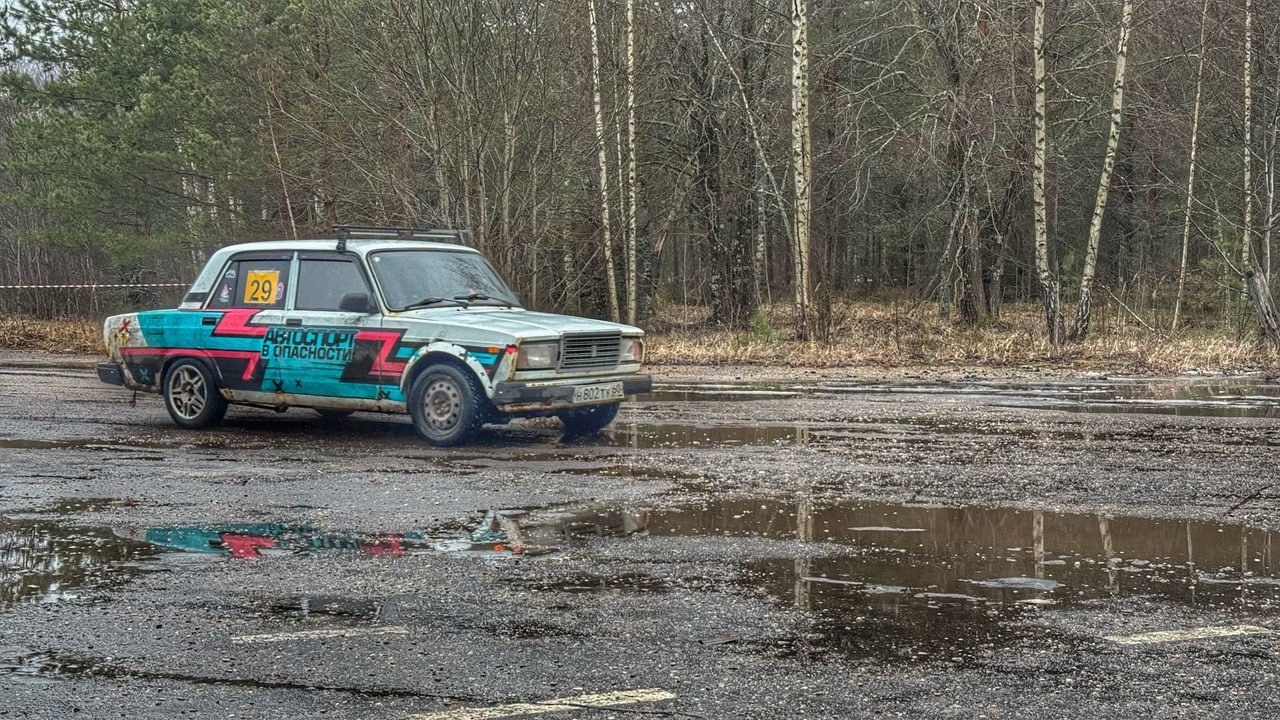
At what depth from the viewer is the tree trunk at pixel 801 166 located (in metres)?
23.1

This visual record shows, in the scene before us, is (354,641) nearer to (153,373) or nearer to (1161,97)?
(153,373)

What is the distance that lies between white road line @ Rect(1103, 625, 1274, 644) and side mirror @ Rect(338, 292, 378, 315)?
310 inches

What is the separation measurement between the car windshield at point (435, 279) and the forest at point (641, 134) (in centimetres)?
956

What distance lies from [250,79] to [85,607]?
83.5ft

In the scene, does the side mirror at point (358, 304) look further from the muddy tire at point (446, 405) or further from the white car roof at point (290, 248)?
the muddy tire at point (446, 405)

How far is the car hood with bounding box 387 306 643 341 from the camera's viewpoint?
1111 cm

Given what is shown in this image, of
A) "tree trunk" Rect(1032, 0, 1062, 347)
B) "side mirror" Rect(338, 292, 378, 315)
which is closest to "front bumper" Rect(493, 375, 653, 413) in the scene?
"side mirror" Rect(338, 292, 378, 315)

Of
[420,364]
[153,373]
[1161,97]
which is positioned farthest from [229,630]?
[1161,97]

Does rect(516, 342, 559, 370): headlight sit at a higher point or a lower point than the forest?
lower

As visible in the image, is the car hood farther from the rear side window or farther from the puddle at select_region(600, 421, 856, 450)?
the rear side window

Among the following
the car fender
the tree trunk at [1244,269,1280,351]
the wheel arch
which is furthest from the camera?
the tree trunk at [1244,269,1280,351]

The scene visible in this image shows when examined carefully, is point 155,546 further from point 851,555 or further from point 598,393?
point 598,393

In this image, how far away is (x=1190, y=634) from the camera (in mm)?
5191

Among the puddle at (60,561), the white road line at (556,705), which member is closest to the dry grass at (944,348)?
the puddle at (60,561)
